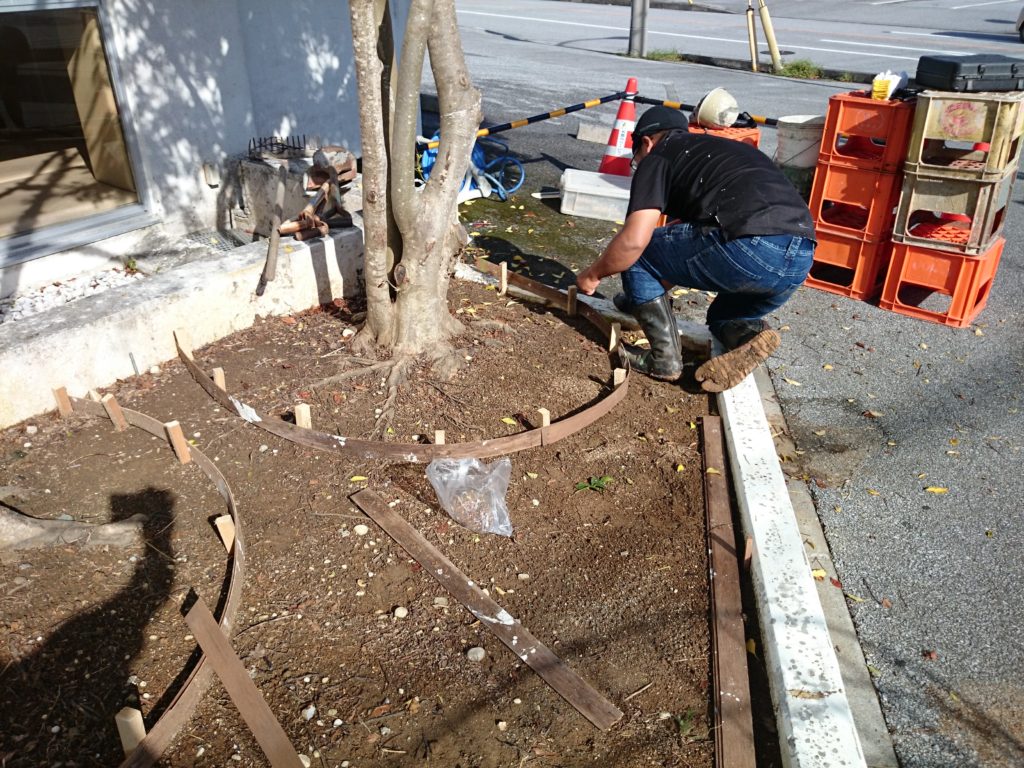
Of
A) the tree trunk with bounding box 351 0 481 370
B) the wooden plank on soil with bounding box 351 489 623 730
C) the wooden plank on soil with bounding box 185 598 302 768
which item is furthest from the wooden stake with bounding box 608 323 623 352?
the wooden plank on soil with bounding box 185 598 302 768

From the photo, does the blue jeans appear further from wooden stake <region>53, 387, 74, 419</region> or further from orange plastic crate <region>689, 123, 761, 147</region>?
wooden stake <region>53, 387, 74, 419</region>

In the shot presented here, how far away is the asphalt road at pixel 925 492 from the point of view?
115 inches

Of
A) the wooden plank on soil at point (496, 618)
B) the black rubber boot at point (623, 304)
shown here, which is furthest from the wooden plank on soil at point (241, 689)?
the black rubber boot at point (623, 304)

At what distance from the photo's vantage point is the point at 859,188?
5.90 meters

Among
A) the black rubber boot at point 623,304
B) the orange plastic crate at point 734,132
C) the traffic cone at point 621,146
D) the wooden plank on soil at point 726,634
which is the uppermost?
the orange plastic crate at point 734,132

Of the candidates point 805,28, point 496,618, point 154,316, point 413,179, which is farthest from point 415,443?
point 805,28

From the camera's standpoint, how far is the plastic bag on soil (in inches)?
144

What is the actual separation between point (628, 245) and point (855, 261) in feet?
8.50

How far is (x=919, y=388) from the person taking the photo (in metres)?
5.00

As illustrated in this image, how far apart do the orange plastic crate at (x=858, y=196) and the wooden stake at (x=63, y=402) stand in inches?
205

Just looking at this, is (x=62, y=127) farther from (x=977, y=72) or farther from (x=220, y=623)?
(x=977, y=72)

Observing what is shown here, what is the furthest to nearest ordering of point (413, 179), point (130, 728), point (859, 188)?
point (859, 188), point (413, 179), point (130, 728)

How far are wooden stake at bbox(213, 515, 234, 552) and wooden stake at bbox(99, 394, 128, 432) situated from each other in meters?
1.15

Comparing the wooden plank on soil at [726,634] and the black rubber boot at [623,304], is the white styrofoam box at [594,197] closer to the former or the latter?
the black rubber boot at [623,304]
